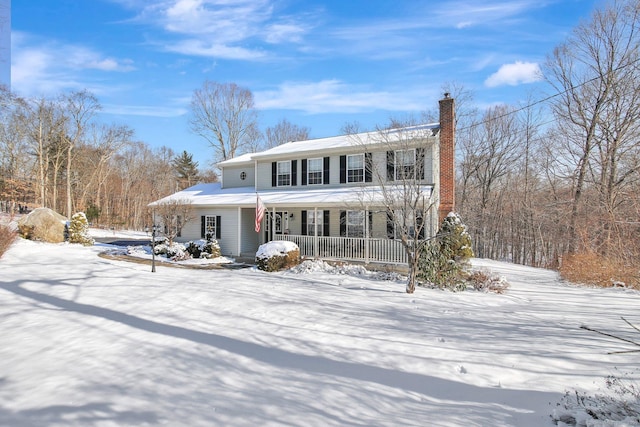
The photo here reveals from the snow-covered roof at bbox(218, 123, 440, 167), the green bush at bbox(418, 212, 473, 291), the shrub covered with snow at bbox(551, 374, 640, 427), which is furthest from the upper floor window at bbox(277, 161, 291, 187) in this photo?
the shrub covered with snow at bbox(551, 374, 640, 427)

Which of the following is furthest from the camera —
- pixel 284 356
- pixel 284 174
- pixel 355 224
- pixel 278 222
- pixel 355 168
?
pixel 284 174

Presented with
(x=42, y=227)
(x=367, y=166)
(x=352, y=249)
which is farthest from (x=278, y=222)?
(x=42, y=227)

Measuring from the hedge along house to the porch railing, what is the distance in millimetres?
43

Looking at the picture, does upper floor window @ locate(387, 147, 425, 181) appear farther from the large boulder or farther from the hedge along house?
the large boulder

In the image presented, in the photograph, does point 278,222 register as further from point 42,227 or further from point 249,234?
point 42,227

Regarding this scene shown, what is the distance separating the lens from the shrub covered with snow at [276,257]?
579 inches

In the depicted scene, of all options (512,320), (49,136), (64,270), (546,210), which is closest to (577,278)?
(512,320)

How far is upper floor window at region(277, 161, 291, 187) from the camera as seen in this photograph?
20209 mm

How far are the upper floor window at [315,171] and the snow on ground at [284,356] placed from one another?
385 inches

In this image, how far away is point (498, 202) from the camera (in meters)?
30.6

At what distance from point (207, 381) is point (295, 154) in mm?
15981

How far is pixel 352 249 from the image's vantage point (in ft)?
53.4

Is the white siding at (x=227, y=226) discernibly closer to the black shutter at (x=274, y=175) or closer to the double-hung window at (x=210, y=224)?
the double-hung window at (x=210, y=224)

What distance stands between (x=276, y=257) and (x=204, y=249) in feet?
18.3
